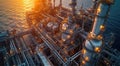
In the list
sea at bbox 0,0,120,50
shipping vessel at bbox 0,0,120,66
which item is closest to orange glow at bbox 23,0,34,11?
sea at bbox 0,0,120,50

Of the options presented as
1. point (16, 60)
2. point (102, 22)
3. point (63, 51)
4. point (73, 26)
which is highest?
point (102, 22)

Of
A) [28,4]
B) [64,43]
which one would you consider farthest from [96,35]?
[28,4]

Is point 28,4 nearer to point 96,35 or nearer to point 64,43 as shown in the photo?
point 64,43

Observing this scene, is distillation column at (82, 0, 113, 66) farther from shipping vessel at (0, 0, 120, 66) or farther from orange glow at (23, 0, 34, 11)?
orange glow at (23, 0, 34, 11)

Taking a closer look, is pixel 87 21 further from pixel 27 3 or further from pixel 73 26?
pixel 27 3

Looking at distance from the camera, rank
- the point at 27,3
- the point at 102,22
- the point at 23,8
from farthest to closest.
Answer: the point at 27,3, the point at 23,8, the point at 102,22

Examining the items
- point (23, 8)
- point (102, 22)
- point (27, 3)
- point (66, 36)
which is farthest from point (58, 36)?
point (27, 3)

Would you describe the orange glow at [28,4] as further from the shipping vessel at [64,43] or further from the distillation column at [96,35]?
the distillation column at [96,35]

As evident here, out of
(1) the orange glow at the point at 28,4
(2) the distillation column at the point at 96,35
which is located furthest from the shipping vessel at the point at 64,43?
(1) the orange glow at the point at 28,4
